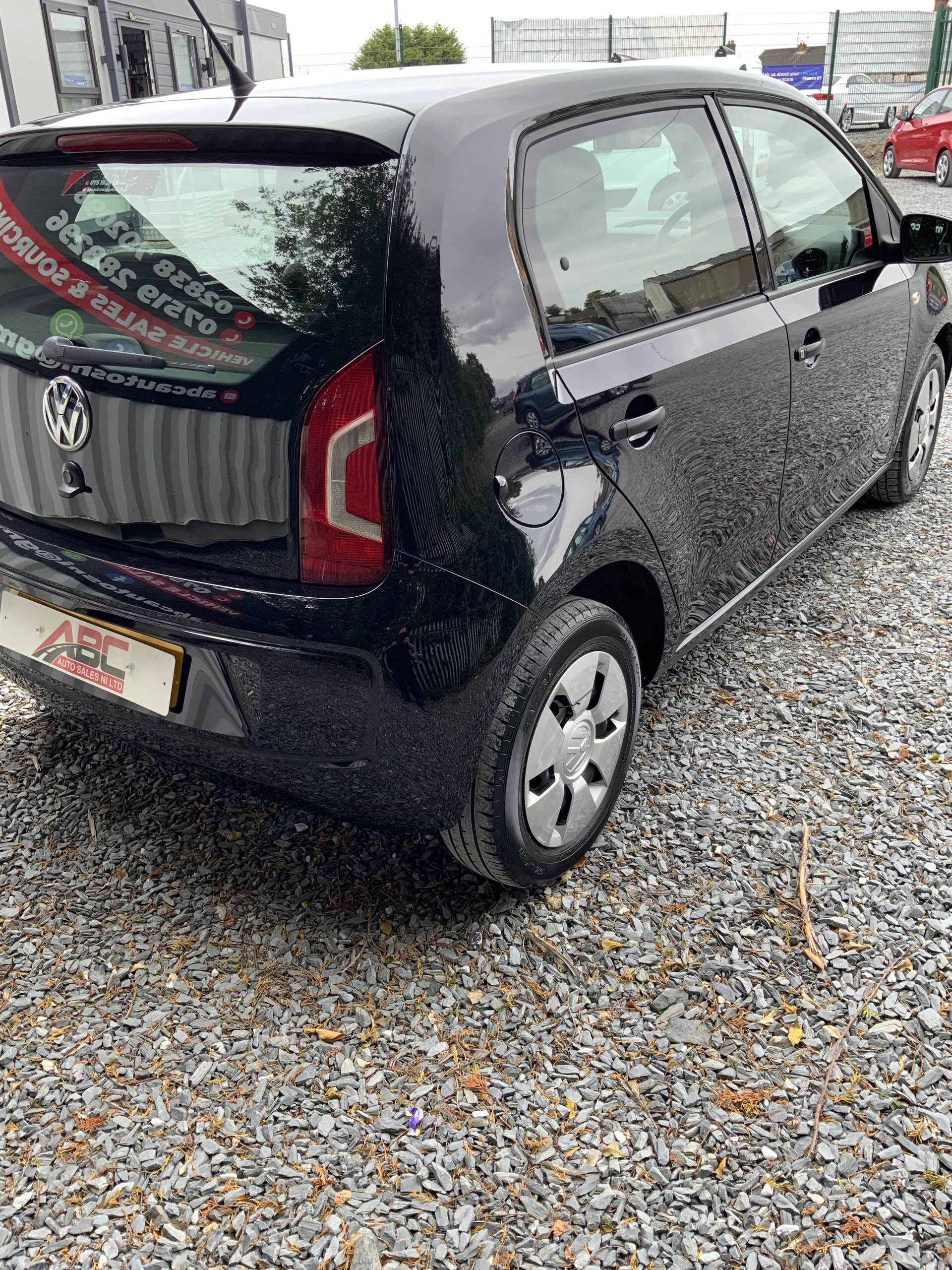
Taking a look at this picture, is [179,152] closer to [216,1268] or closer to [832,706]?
[216,1268]

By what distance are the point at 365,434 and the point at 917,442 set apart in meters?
3.59

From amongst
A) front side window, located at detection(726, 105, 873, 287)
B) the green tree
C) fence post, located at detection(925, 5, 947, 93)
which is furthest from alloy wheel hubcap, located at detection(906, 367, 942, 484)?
the green tree

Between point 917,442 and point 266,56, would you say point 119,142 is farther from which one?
point 266,56

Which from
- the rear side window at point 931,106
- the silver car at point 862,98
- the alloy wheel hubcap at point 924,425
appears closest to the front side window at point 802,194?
the alloy wheel hubcap at point 924,425

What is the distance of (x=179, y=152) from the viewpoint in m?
1.97

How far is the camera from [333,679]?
192 cm

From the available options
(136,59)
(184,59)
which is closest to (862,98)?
(184,59)

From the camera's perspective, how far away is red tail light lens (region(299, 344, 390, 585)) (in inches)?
70.7

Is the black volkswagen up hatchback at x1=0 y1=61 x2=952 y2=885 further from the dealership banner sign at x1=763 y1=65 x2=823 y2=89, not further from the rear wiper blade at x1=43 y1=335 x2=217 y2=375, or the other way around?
the dealership banner sign at x1=763 y1=65 x2=823 y2=89

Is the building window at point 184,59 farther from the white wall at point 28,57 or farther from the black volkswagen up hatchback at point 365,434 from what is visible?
the black volkswagen up hatchback at point 365,434

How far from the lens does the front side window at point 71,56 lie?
42.9ft

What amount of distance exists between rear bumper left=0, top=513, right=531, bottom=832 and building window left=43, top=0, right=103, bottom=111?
1373cm

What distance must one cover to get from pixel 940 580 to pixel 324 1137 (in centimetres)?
329

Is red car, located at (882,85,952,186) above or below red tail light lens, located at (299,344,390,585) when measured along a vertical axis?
below
